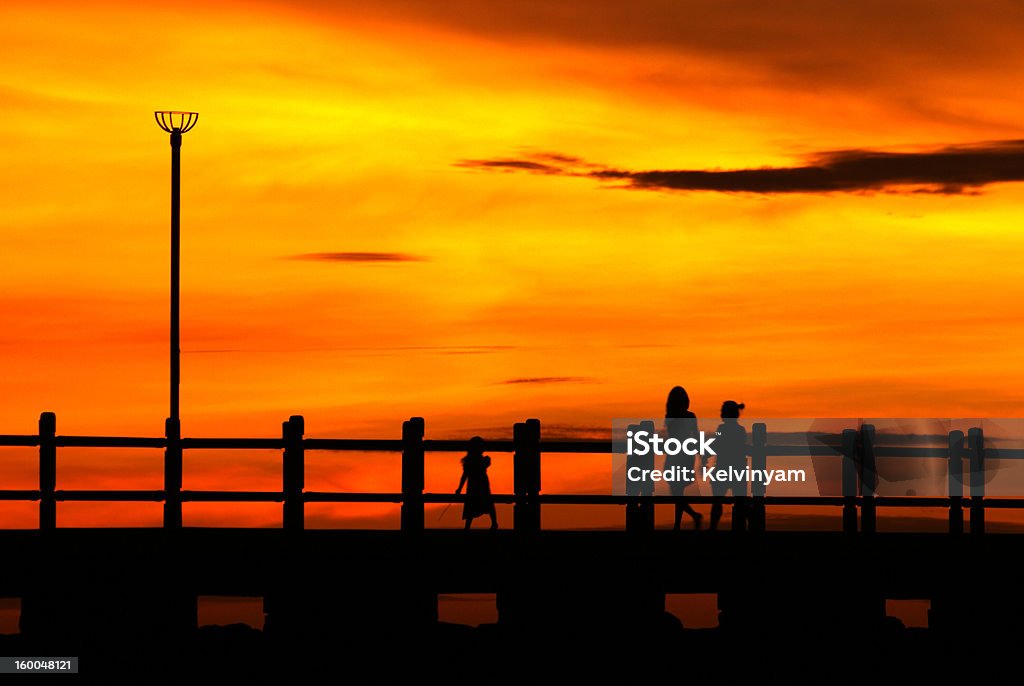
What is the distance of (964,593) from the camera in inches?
928

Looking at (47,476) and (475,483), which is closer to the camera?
(47,476)

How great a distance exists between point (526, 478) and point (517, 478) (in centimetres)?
12

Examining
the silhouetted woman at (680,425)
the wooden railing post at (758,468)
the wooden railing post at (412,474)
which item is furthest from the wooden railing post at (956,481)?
the wooden railing post at (412,474)

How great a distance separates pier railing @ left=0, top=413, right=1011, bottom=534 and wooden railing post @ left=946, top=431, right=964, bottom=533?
0.04ft

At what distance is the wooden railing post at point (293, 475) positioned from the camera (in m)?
24.2

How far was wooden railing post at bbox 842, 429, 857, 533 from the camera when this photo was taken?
990 inches

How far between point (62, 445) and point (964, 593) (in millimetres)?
11276

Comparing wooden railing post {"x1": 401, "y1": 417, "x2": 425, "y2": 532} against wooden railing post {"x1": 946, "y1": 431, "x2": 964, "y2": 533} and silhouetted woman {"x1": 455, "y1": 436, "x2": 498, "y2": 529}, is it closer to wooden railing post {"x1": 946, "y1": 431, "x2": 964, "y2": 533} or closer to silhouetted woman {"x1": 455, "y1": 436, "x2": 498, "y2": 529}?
silhouetted woman {"x1": 455, "y1": 436, "x2": 498, "y2": 529}

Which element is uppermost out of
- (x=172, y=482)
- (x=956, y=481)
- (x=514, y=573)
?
(x=956, y=481)

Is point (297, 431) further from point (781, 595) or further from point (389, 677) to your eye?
point (781, 595)

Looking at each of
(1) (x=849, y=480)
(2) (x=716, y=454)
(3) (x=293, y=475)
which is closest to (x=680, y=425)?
(2) (x=716, y=454)

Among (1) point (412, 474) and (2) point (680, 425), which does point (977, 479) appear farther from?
(1) point (412, 474)

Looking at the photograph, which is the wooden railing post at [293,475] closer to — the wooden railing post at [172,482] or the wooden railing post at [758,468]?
the wooden railing post at [172,482]

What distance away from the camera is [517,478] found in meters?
24.1
